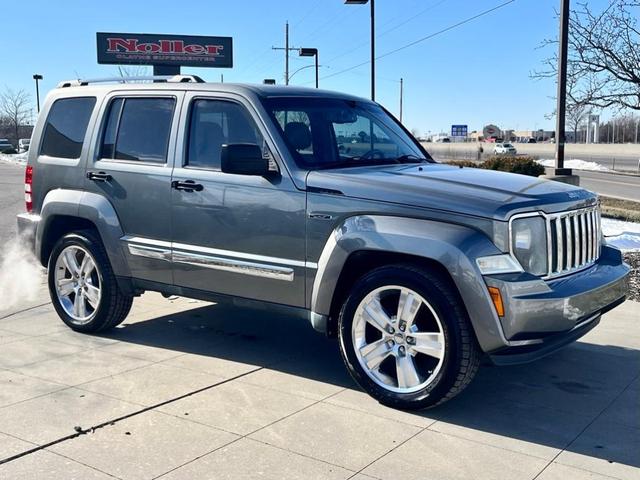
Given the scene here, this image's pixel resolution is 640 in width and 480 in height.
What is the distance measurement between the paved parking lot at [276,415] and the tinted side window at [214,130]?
5.11 ft

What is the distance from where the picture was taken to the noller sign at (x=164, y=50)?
4241 cm

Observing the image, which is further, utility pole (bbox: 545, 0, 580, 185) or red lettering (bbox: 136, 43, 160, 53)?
red lettering (bbox: 136, 43, 160, 53)

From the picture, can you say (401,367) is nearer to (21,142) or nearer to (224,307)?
(224,307)

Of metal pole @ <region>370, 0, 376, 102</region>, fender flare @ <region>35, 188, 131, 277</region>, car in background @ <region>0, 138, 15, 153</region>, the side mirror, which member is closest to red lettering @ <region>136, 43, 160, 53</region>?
metal pole @ <region>370, 0, 376, 102</region>

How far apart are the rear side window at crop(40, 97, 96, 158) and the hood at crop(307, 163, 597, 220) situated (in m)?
2.45

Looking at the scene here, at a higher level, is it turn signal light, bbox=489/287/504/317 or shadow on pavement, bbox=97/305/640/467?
turn signal light, bbox=489/287/504/317

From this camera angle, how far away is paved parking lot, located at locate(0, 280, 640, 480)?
143 inches

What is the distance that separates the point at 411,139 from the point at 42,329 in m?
3.67

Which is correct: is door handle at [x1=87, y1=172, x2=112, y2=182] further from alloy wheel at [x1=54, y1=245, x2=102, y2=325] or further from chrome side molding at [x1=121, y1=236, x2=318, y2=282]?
alloy wheel at [x1=54, y1=245, x2=102, y2=325]

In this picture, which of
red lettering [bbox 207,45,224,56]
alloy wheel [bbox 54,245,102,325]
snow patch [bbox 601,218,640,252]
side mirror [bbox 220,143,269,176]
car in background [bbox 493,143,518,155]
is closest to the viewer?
side mirror [bbox 220,143,269,176]

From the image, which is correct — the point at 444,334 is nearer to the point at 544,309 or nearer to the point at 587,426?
the point at 544,309

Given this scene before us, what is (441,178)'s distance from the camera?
15.2 feet

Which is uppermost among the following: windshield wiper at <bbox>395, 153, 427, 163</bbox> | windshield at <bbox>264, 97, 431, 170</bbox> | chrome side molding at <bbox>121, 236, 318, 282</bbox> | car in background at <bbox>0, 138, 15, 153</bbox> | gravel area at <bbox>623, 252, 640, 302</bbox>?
car in background at <bbox>0, 138, 15, 153</bbox>

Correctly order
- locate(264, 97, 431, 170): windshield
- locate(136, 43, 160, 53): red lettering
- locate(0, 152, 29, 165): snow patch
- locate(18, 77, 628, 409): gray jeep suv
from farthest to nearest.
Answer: locate(0, 152, 29, 165): snow patch, locate(136, 43, 160, 53): red lettering, locate(264, 97, 431, 170): windshield, locate(18, 77, 628, 409): gray jeep suv
